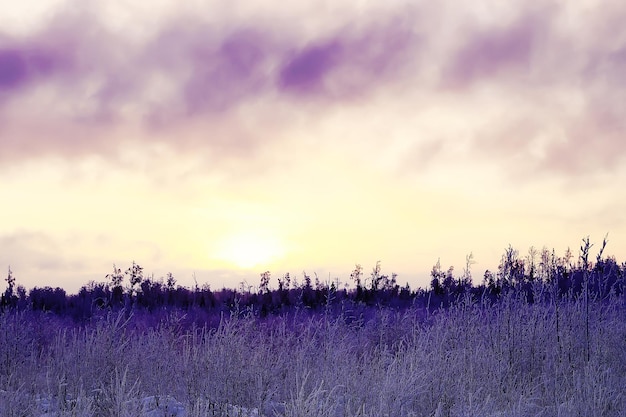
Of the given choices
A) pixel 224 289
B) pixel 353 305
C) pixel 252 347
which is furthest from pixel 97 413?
pixel 224 289

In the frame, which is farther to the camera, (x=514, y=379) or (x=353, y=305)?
(x=353, y=305)

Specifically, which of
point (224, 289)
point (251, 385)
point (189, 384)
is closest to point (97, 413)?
point (189, 384)

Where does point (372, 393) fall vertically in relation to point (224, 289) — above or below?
below

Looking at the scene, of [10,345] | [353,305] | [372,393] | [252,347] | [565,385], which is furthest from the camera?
[353,305]

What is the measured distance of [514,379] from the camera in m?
9.42

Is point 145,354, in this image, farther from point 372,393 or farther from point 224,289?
point 224,289

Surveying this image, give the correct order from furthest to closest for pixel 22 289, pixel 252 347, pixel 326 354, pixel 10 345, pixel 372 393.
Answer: pixel 22 289
pixel 10 345
pixel 252 347
pixel 326 354
pixel 372 393

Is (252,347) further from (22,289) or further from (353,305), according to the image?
(22,289)

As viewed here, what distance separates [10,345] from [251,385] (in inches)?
206

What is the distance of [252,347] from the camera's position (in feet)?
35.2

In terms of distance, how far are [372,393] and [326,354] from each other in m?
2.14

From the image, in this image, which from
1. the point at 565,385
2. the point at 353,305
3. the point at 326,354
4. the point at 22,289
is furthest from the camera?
the point at 22,289

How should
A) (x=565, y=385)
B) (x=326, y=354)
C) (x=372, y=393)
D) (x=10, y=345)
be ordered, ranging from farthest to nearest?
(x=10, y=345) < (x=326, y=354) < (x=565, y=385) < (x=372, y=393)

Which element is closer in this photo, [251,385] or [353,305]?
[251,385]
